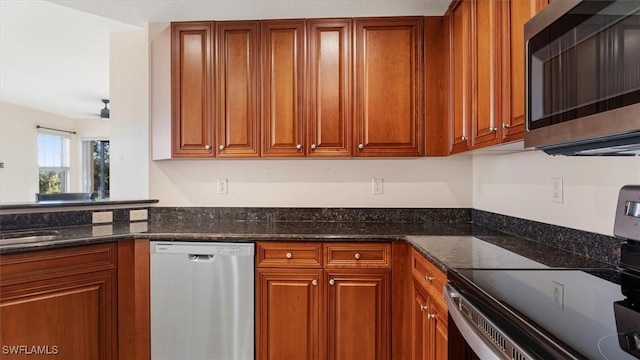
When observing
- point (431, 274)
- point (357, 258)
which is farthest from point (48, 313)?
point (431, 274)

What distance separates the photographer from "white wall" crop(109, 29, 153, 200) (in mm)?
2428

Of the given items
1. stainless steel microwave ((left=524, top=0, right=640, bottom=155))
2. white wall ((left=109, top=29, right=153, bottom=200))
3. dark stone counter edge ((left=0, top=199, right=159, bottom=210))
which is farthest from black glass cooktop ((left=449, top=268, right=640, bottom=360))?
white wall ((left=109, top=29, right=153, bottom=200))

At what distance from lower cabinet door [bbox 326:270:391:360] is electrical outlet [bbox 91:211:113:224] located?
1.55m

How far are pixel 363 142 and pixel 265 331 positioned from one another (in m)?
1.24

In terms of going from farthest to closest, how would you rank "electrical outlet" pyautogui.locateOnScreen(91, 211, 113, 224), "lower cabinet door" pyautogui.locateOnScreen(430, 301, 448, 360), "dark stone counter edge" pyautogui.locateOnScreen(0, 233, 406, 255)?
1. "electrical outlet" pyautogui.locateOnScreen(91, 211, 113, 224)
2. "dark stone counter edge" pyautogui.locateOnScreen(0, 233, 406, 255)
3. "lower cabinet door" pyautogui.locateOnScreen(430, 301, 448, 360)

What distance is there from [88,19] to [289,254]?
232cm

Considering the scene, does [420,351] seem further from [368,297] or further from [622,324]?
[622,324]

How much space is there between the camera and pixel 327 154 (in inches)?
83.8

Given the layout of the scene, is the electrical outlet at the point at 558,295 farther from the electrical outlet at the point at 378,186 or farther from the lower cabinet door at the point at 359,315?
the electrical outlet at the point at 378,186

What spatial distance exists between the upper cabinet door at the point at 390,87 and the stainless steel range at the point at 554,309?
1102mm

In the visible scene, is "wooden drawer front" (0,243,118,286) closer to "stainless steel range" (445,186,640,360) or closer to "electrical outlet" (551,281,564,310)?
"stainless steel range" (445,186,640,360)

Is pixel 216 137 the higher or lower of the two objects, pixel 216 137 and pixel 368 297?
the higher

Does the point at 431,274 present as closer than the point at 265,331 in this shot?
Yes

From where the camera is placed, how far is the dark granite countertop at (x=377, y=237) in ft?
4.27
